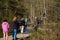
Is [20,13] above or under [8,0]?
under

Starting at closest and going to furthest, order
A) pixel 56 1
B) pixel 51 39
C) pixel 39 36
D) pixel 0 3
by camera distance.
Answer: pixel 51 39 < pixel 39 36 < pixel 56 1 < pixel 0 3

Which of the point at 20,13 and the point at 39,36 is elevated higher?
the point at 39,36

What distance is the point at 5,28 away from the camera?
1474 centimetres

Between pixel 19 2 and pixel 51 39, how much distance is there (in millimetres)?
23072

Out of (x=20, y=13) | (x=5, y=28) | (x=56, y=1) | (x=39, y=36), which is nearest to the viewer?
(x=39, y=36)

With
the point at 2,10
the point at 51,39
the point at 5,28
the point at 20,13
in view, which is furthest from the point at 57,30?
the point at 20,13

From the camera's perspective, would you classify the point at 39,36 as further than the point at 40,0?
No

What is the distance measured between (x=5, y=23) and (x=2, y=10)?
16090mm

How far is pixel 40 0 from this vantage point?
3609 cm

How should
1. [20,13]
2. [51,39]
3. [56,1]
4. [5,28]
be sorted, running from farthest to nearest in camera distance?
1. [20,13]
2. [56,1]
3. [5,28]
4. [51,39]

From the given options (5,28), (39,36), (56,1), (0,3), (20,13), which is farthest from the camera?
(20,13)

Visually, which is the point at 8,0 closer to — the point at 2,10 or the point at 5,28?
the point at 2,10

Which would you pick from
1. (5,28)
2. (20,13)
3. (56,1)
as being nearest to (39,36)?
(5,28)

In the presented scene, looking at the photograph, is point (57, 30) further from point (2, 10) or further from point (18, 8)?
point (18, 8)
